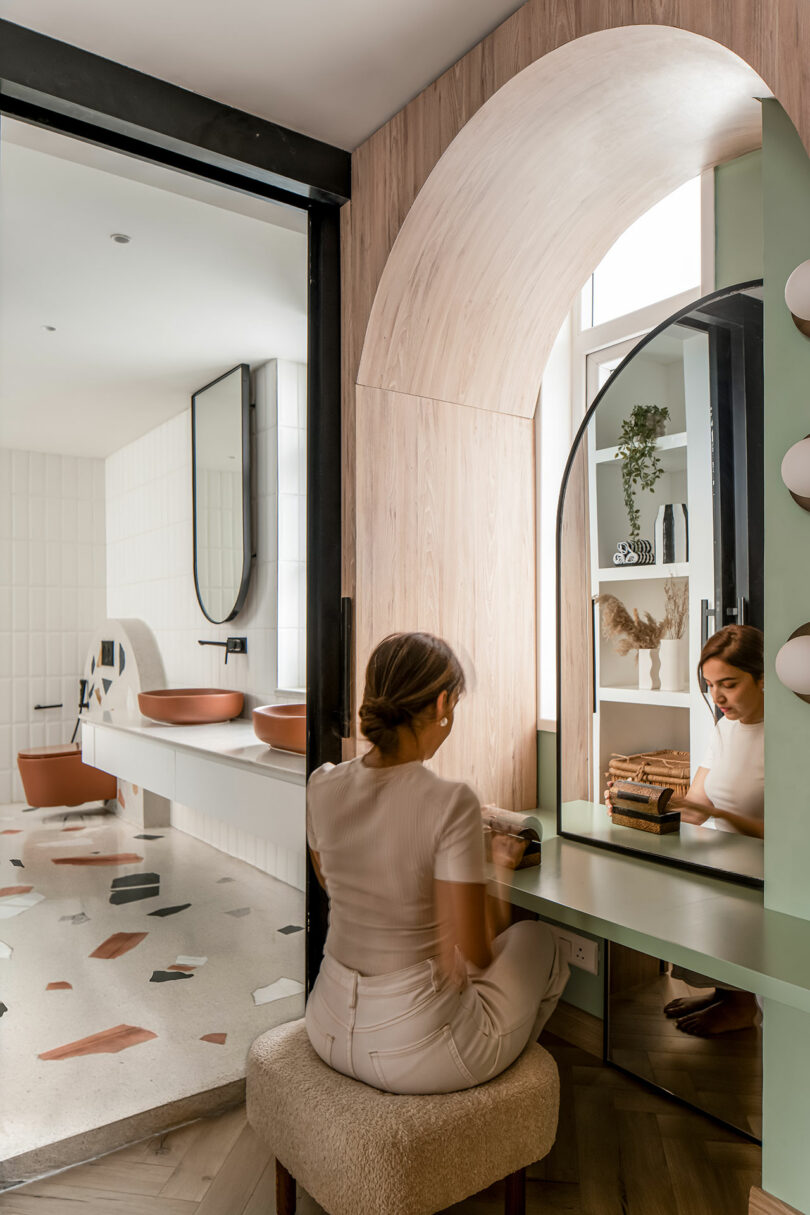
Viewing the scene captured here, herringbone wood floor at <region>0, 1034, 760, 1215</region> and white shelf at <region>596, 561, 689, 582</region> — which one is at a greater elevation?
white shelf at <region>596, 561, 689, 582</region>

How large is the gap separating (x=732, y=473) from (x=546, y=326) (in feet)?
2.60

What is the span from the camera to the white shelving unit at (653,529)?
1.77 metres

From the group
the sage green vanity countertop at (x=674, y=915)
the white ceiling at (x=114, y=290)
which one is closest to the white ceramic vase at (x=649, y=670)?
the sage green vanity countertop at (x=674, y=915)

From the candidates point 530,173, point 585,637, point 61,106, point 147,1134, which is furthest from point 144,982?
point 530,173

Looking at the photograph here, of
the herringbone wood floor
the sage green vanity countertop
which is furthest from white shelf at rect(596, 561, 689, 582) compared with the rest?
the herringbone wood floor

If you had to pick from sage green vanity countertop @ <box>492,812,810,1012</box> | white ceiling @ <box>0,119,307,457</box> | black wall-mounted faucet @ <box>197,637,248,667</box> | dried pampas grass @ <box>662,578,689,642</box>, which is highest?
white ceiling @ <box>0,119,307,457</box>

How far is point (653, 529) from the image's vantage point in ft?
6.09

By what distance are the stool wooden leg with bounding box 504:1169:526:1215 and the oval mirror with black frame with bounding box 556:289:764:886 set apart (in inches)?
25.5

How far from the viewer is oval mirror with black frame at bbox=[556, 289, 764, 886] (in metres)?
1.69

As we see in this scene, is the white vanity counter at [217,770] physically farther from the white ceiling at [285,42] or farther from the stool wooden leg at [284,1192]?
the white ceiling at [285,42]

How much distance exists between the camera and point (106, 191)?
1.86 metres

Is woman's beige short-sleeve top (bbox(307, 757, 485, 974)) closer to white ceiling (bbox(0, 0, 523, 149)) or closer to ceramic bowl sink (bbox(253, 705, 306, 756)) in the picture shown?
ceramic bowl sink (bbox(253, 705, 306, 756))

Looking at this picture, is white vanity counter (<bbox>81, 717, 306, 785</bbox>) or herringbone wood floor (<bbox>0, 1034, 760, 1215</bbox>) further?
white vanity counter (<bbox>81, 717, 306, 785</bbox>)

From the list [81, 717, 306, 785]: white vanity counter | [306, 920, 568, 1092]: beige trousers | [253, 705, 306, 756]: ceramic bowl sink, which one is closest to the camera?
[306, 920, 568, 1092]: beige trousers
